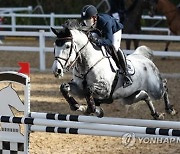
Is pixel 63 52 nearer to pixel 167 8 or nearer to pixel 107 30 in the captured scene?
pixel 107 30

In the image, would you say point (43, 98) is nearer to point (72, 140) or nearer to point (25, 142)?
point (72, 140)

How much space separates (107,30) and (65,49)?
0.87 meters

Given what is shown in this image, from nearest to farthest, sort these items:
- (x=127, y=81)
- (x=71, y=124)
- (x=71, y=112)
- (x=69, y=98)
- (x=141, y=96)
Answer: (x=71, y=124)
(x=69, y=98)
(x=127, y=81)
(x=141, y=96)
(x=71, y=112)

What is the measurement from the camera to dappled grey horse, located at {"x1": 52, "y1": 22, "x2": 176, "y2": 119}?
21.5ft

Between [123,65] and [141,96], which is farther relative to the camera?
[141,96]

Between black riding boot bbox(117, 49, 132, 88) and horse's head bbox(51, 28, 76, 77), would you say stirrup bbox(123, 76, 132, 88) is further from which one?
horse's head bbox(51, 28, 76, 77)

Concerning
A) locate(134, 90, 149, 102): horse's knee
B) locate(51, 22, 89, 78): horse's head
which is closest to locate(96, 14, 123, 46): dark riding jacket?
locate(51, 22, 89, 78): horse's head

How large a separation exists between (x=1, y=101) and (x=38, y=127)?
500 mm

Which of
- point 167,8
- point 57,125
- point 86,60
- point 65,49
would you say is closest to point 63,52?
point 65,49

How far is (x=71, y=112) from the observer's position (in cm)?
1017

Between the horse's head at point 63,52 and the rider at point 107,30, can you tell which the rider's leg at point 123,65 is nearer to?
→ the rider at point 107,30

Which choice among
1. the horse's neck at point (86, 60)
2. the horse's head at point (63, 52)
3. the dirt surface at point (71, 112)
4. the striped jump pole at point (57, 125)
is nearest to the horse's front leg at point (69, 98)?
the horse's neck at point (86, 60)

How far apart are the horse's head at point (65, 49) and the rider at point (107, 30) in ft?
1.05

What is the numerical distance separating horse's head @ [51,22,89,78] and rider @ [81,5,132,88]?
32cm
